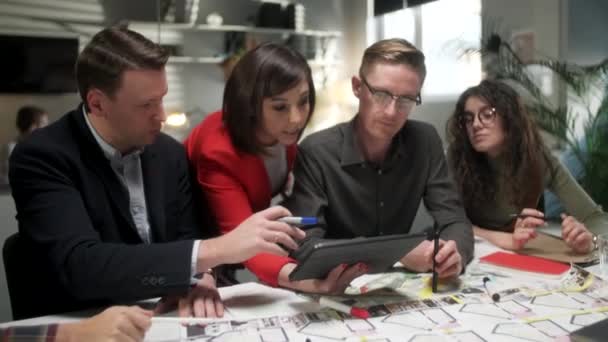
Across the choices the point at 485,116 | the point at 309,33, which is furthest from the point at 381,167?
the point at 309,33

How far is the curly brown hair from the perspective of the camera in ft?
6.41

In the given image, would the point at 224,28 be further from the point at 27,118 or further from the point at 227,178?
the point at 227,178

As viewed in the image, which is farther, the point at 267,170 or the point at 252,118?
the point at 267,170

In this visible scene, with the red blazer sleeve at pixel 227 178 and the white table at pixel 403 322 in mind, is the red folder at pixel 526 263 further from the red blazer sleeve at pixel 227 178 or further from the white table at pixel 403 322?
the red blazer sleeve at pixel 227 178

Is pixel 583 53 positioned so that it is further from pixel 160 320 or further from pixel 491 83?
pixel 160 320

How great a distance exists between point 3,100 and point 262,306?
4521 mm

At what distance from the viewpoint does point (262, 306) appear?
117 cm

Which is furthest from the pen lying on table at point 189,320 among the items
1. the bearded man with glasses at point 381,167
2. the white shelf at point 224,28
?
the white shelf at point 224,28

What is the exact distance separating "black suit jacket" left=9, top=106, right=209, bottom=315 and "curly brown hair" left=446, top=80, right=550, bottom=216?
1.18 metres

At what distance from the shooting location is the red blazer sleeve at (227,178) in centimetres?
139

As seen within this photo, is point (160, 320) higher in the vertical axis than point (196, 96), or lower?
lower

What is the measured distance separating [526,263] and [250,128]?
854 millimetres

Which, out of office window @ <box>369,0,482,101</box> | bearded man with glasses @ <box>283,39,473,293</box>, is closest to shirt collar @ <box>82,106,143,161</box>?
bearded man with glasses @ <box>283,39,473,293</box>

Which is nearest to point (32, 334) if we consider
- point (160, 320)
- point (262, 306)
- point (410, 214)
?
point (160, 320)
